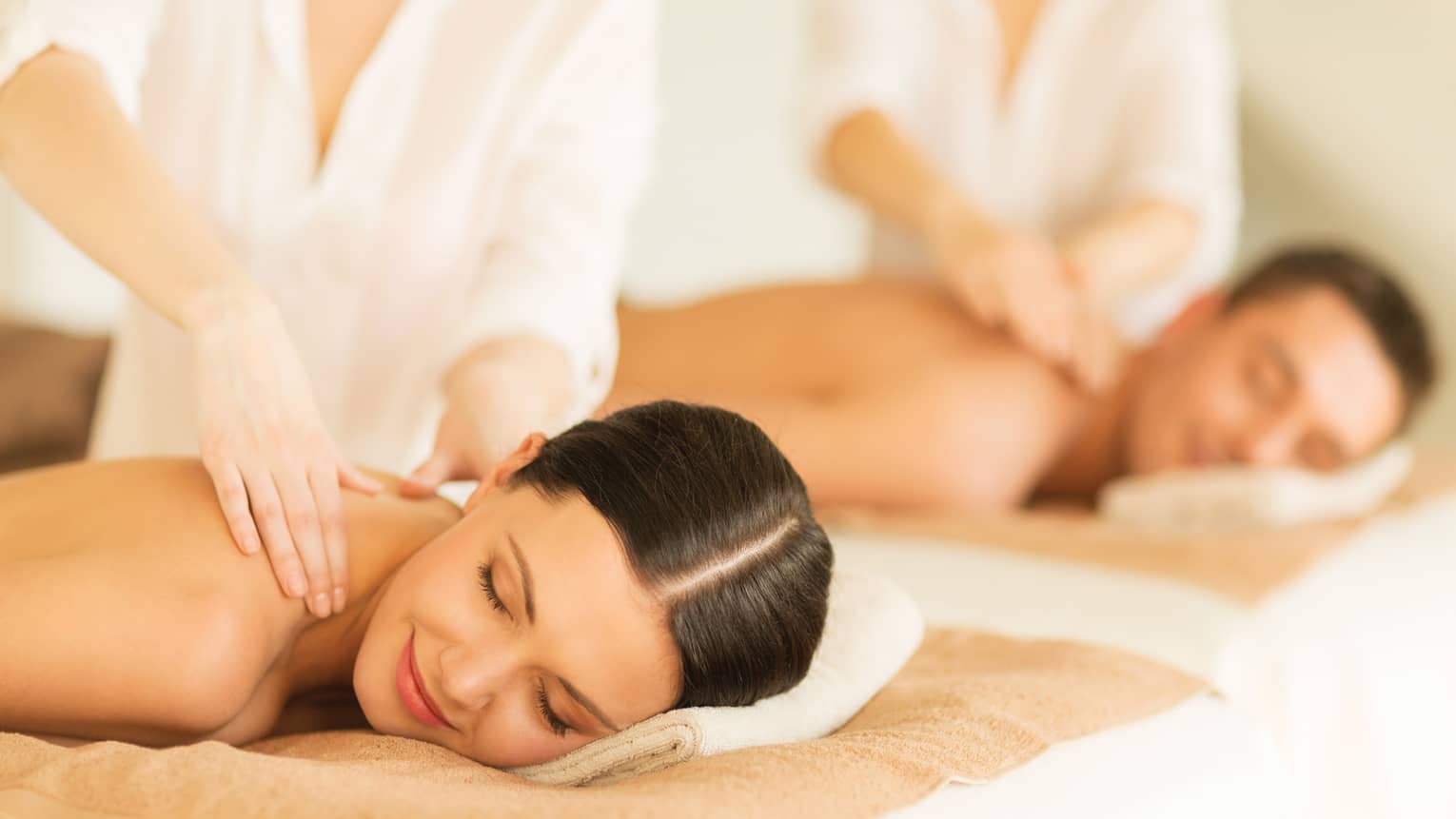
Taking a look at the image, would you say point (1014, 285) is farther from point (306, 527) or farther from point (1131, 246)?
point (306, 527)

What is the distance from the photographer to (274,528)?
97cm

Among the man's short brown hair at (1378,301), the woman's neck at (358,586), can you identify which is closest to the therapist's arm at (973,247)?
the man's short brown hair at (1378,301)

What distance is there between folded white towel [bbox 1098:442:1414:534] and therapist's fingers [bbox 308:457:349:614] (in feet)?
4.18

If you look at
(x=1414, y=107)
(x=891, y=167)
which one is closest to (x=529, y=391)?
(x=891, y=167)

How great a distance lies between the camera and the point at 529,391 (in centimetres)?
124

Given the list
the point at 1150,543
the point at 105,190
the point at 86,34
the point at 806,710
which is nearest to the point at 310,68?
the point at 86,34

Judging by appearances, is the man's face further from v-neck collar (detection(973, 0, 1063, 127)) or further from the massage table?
v-neck collar (detection(973, 0, 1063, 127))

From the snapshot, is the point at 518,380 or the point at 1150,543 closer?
the point at 518,380

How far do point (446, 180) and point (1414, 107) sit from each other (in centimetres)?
273

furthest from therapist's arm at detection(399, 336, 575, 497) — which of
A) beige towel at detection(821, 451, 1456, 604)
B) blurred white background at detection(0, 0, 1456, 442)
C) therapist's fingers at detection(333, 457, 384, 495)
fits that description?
blurred white background at detection(0, 0, 1456, 442)

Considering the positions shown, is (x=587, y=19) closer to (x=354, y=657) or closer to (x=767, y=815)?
(x=354, y=657)

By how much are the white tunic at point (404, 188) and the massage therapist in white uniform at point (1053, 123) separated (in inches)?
32.7

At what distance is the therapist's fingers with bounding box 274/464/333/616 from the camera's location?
3.19ft

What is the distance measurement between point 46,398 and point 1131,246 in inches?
61.9
